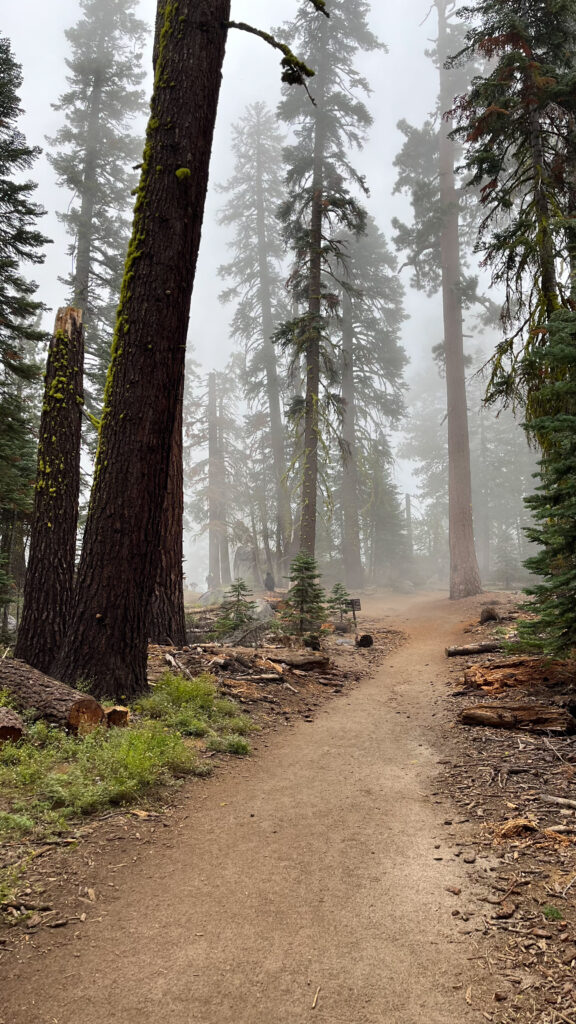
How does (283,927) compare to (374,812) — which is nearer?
(283,927)

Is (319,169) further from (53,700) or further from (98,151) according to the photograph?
(53,700)

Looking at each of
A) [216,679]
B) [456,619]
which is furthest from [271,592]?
[216,679]

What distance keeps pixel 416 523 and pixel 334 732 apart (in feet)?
146

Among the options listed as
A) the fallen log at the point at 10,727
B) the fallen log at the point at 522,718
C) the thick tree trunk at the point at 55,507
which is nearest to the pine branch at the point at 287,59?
the thick tree trunk at the point at 55,507

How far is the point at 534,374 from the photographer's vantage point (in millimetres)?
8398

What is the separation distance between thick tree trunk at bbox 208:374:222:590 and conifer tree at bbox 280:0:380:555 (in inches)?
617

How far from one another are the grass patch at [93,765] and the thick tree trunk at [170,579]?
120 inches

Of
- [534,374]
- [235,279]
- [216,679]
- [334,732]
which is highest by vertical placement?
[235,279]

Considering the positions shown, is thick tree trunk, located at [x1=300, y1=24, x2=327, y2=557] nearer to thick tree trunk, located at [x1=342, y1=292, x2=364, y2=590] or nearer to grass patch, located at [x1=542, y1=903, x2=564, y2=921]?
thick tree trunk, located at [x1=342, y1=292, x2=364, y2=590]

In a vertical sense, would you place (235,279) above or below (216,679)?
above

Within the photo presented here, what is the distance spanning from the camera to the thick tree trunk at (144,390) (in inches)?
216

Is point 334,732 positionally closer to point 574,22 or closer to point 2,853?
point 2,853

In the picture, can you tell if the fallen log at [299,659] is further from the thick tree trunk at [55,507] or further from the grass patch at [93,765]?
the thick tree trunk at [55,507]

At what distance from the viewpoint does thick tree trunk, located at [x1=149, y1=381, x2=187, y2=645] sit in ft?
27.9
